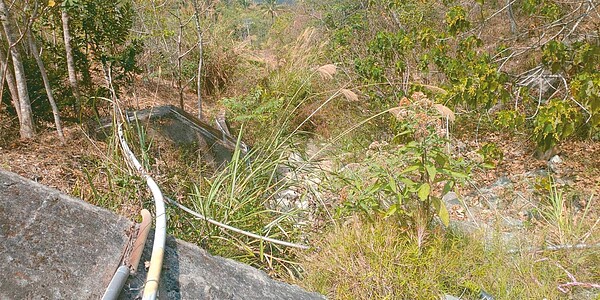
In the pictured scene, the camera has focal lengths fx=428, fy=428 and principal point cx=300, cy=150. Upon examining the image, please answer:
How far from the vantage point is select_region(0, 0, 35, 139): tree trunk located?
275 cm

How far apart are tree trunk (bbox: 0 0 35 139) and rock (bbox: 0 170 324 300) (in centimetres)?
160

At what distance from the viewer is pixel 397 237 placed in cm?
225

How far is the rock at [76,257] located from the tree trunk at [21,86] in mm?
1601

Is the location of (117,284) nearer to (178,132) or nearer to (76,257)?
(76,257)

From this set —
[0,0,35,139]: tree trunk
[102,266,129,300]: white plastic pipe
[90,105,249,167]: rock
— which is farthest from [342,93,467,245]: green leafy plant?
[0,0,35,139]: tree trunk

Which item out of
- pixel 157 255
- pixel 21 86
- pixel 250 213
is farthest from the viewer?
pixel 21 86

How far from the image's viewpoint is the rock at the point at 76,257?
131cm

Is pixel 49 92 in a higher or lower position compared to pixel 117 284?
higher

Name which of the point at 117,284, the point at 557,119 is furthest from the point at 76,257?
the point at 557,119

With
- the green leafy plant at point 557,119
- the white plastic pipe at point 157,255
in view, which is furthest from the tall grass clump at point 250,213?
the green leafy plant at point 557,119

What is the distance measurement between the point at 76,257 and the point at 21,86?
2.11 m

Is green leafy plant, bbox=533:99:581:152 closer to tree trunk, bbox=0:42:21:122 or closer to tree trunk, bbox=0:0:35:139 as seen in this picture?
tree trunk, bbox=0:0:35:139

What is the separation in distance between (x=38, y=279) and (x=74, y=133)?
7.95 feet

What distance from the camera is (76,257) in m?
1.41
